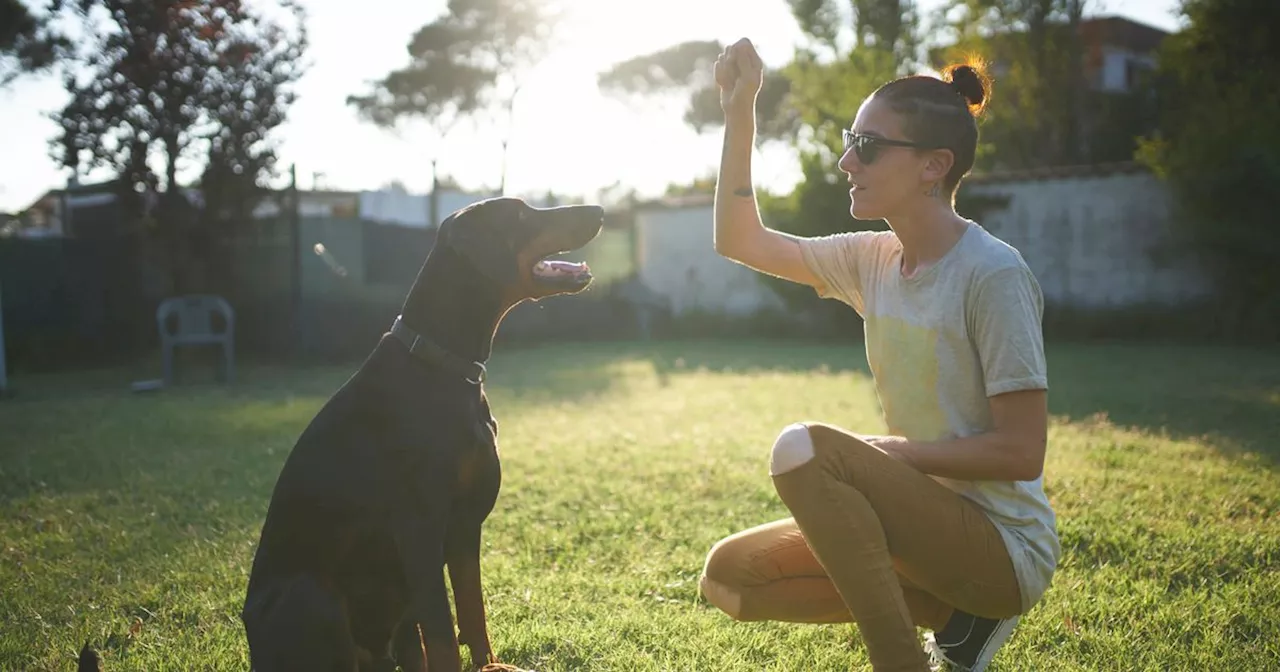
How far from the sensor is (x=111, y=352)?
1276cm

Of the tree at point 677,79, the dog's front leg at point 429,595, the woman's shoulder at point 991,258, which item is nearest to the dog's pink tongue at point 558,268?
the dog's front leg at point 429,595

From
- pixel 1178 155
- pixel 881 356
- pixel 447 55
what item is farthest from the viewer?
pixel 447 55

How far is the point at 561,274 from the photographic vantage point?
3121 mm

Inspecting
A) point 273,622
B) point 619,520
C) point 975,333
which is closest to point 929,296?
point 975,333

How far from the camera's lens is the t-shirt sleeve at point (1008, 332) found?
2254 mm

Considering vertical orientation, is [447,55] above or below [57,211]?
above

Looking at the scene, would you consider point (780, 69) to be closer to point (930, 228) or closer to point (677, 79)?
point (677, 79)

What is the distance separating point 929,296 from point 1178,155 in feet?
44.1

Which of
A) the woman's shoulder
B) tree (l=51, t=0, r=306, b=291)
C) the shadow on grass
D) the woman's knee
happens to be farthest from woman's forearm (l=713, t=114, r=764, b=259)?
tree (l=51, t=0, r=306, b=291)

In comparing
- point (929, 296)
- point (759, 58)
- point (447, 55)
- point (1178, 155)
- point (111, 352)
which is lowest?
point (111, 352)

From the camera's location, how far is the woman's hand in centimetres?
274

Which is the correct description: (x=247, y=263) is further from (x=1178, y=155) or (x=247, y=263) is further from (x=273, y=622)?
(x=1178, y=155)

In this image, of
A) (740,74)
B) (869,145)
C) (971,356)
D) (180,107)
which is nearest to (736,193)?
(740,74)

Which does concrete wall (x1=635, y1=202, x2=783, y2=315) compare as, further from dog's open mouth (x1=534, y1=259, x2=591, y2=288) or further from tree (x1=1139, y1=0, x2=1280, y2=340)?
dog's open mouth (x1=534, y1=259, x2=591, y2=288)
